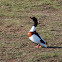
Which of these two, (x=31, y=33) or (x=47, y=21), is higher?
(x=31, y=33)

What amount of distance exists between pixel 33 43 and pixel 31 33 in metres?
0.57

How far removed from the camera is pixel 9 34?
33.7 feet

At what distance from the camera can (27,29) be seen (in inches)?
433

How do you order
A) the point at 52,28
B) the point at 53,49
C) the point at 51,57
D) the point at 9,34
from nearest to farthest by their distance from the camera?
the point at 51,57, the point at 53,49, the point at 9,34, the point at 52,28

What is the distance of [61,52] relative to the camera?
850 cm

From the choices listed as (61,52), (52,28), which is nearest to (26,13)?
(52,28)

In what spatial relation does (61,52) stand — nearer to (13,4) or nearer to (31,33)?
(31,33)

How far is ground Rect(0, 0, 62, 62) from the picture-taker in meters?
8.24

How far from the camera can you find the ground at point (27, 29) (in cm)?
824

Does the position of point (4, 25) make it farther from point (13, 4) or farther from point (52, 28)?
point (13, 4)

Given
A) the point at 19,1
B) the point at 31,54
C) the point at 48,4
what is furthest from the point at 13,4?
the point at 31,54

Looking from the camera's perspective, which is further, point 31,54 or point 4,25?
point 4,25

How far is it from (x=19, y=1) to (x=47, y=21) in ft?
10.7

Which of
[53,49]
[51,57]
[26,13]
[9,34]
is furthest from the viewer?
[26,13]
